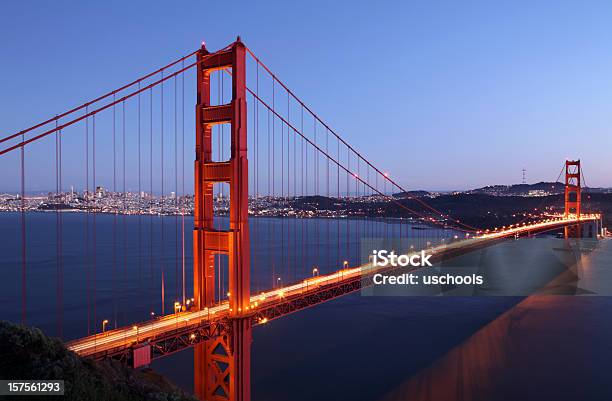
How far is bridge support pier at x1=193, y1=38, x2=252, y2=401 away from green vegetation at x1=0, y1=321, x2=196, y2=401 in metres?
3.31

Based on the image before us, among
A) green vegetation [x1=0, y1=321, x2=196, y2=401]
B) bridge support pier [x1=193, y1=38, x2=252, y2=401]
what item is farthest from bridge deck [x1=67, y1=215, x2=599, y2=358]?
green vegetation [x1=0, y1=321, x2=196, y2=401]

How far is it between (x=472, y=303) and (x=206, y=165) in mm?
19914

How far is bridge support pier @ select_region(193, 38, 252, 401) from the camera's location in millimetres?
10625

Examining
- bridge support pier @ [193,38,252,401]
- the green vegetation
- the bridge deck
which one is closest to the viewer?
the green vegetation

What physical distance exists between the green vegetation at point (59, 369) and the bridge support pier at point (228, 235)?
3.31 m

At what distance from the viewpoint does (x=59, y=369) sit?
21.3 feet

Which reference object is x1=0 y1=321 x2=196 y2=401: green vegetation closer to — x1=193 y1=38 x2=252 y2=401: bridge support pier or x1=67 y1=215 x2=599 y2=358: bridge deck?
x1=67 y1=215 x2=599 y2=358: bridge deck

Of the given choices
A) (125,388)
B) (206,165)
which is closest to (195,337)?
(125,388)

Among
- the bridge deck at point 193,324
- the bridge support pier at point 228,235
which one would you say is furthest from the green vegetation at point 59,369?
the bridge support pier at point 228,235

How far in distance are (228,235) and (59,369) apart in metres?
4.79

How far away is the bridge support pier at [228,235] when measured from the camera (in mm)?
10625

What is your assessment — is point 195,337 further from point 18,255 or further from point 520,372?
point 18,255

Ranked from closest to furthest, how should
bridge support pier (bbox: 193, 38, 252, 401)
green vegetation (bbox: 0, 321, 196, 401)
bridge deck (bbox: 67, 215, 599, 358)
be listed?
green vegetation (bbox: 0, 321, 196, 401) → bridge deck (bbox: 67, 215, 599, 358) → bridge support pier (bbox: 193, 38, 252, 401)

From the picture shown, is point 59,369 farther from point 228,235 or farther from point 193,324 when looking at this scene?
point 228,235
